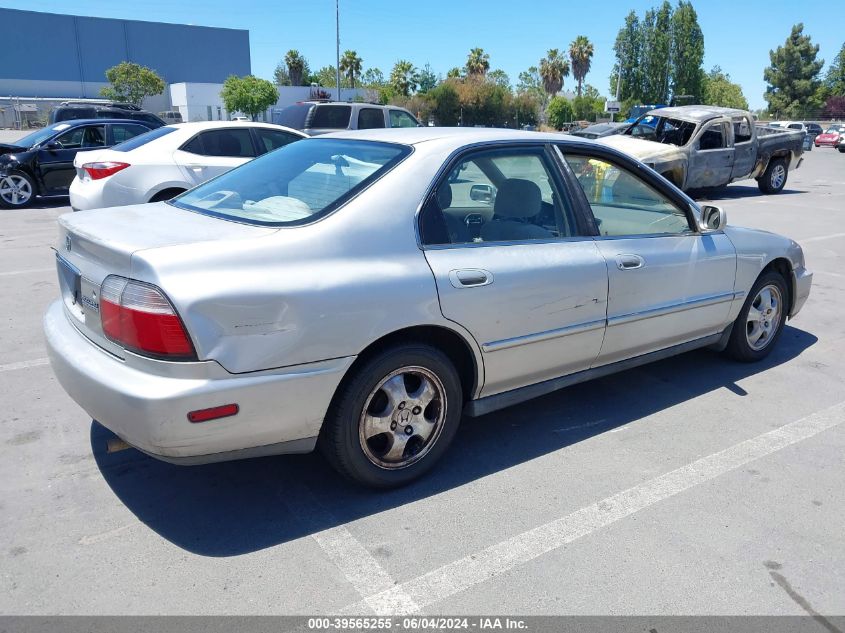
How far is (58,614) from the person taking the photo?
2.39 metres

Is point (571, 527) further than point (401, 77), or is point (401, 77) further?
point (401, 77)

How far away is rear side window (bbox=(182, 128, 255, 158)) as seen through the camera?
8789 millimetres

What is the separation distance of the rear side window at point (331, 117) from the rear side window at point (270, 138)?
15.7 ft

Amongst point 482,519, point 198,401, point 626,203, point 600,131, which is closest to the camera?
point 198,401

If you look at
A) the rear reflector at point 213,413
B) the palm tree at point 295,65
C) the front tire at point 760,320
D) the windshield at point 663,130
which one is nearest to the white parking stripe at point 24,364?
the rear reflector at point 213,413

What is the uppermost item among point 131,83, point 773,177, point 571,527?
point 131,83

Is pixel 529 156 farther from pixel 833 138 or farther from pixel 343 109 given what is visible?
pixel 833 138

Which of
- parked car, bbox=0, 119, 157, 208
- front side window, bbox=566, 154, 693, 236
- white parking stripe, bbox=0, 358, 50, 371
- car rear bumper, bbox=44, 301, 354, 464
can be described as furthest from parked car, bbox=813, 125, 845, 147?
car rear bumper, bbox=44, 301, 354, 464

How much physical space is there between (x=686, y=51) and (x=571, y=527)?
84.1 metres

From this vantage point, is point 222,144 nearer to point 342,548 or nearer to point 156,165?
point 156,165

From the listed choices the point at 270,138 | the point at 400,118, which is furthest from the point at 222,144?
the point at 400,118

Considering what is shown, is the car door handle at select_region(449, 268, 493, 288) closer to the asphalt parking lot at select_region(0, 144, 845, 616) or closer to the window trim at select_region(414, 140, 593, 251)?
the window trim at select_region(414, 140, 593, 251)

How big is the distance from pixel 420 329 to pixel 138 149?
6791 mm

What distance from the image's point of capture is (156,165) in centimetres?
840
